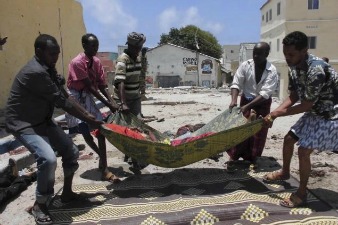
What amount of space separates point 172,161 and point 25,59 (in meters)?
7.33

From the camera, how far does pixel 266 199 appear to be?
4.11 metres

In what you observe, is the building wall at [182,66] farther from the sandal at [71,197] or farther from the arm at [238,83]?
the sandal at [71,197]

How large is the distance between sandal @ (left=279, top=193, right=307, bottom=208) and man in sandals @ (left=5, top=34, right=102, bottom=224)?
2.32m

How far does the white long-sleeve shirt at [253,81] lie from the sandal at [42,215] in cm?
299

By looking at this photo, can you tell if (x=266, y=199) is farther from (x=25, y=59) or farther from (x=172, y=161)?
(x=25, y=59)

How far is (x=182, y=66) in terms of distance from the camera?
4469cm

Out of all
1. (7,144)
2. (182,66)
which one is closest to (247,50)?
(182,66)

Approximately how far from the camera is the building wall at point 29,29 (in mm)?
9398

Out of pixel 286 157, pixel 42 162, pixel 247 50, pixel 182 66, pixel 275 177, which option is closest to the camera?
pixel 42 162

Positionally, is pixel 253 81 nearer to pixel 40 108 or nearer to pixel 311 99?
pixel 311 99

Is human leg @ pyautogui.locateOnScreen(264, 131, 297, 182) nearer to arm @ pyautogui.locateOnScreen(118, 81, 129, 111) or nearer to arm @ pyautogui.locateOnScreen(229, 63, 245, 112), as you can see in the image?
arm @ pyautogui.locateOnScreen(229, 63, 245, 112)

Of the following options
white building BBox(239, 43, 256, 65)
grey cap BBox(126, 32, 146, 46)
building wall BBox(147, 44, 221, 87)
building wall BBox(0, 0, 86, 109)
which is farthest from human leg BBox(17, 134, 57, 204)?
white building BBox(239, 43, 256, 65)

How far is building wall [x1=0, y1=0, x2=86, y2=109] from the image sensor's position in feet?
30.8

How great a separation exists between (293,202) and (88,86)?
9.30ft
